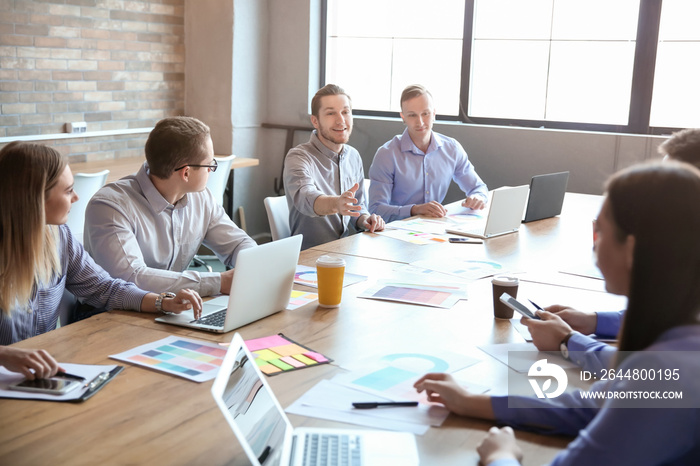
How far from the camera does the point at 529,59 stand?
15.3ft

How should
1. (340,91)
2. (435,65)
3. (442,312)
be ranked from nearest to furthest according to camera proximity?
(442,312), (340,91), (435,65)

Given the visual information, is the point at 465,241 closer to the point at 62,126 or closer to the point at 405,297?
the point at 405,297

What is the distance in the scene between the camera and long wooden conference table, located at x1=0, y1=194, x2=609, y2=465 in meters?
1.15

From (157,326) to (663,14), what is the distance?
3752 millimetres

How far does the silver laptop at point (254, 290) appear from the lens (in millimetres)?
1688

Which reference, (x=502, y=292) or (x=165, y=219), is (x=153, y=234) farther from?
(x=502, y=292)

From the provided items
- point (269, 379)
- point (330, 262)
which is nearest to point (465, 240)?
point (330, 262)

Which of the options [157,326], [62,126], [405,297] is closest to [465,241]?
[405,297]

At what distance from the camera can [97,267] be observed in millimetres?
1983

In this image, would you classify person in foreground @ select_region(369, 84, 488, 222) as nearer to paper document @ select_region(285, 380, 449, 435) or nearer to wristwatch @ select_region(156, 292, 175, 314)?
wristwatch @ select_region(156, 292, 175, 314)

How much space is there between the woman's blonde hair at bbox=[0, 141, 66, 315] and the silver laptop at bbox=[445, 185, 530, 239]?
1.69 meters

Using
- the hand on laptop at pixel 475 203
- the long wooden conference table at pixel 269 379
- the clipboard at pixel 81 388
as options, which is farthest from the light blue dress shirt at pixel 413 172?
the clipboard at pixel 81 388

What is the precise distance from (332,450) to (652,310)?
0.55m

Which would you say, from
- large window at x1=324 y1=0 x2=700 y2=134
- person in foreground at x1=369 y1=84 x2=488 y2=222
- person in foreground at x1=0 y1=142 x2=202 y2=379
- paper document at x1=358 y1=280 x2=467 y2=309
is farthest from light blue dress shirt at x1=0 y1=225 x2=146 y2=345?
large window at x1=324 y1=0 x2=700 y2=134
